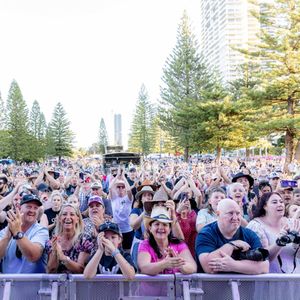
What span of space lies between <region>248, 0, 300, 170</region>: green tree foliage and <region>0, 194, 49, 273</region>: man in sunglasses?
19.6 meters

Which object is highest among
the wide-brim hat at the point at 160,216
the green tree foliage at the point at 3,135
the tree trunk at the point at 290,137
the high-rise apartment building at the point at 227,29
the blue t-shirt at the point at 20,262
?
the high-rise apartment building at the point at 227,29

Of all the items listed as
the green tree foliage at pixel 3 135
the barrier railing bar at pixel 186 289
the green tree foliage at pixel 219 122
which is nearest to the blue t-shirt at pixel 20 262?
the barrier railing bar at pixel 186 289

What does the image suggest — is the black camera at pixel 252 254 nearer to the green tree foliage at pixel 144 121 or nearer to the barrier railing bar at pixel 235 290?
the barrier railing bar at pixel 235 290

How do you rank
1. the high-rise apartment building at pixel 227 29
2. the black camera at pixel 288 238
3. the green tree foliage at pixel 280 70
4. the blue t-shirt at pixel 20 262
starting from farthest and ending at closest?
1. the high-rise apartment building at pixel 227 29
2. the green tree foliage at pixel 280 70
3. the blue t-shirt at pixel 20 262
4. the black camera at pixel 288 238

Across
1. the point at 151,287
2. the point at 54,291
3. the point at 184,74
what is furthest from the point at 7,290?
the point at 184,74

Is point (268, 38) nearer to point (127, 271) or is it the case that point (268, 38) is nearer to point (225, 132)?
point (225, 132)

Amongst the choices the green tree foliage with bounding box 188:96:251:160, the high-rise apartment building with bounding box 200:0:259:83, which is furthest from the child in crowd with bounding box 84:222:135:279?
the high-rise apartment building with bounding box 200:0:259:83

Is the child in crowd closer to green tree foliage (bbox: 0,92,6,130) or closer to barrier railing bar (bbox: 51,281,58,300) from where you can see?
barrier railing bar (bbox: 51,281,58,300)

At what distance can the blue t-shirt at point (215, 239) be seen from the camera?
125 inches

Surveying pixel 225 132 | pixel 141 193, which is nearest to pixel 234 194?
pixel 141 193

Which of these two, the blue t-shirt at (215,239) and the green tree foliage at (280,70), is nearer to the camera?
the blue t-shirt at (215,239)

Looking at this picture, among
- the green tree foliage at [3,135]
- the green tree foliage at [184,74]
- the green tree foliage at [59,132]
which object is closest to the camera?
the green tree foliage at [184,74]

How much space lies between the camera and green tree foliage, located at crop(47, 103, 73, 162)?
205 ft

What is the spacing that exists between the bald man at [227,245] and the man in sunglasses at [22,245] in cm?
136
